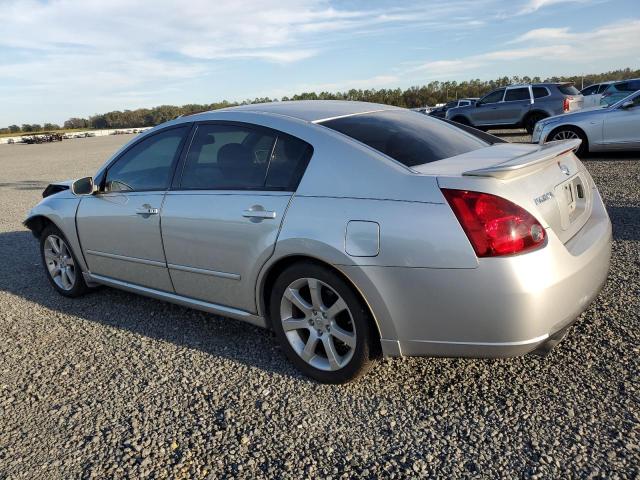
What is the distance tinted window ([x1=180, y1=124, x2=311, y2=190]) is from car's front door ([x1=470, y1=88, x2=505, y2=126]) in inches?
675

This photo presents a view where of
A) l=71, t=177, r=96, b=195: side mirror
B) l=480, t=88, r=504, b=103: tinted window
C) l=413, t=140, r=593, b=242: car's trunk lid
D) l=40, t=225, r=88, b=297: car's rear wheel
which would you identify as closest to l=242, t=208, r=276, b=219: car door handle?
l=413, t=140, r=593, b=242: car's trunk lid

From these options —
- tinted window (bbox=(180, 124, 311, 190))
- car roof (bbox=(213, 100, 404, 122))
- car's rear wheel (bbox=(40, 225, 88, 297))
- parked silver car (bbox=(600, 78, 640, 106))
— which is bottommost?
parked silver car (bbox=(600, 78, 640, 106))

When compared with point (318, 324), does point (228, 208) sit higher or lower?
higher

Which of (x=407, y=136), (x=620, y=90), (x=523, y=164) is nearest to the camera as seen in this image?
(x=523, y=164)

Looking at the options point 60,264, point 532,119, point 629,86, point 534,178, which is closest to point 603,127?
point 532,119

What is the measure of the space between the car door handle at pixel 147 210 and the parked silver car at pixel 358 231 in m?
0.01

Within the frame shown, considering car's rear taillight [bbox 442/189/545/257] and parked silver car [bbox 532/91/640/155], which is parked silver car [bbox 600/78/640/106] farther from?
car's rear taillight [bbox 442/189/545/257]

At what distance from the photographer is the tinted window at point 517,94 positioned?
18281mm

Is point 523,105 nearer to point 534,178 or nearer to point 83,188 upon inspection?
point 83,188

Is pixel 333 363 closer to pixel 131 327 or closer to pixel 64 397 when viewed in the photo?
pixel 64 397

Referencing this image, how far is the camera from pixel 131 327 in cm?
414

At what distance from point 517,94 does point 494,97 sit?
3.26ft

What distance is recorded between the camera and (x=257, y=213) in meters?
3.16

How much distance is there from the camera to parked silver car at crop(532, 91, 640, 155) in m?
10.4
